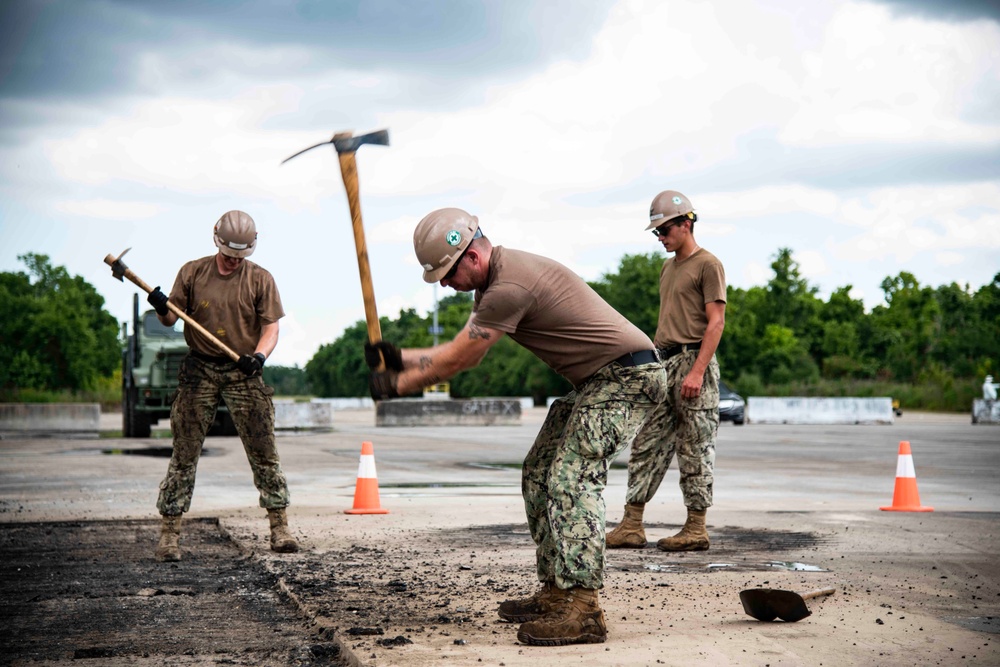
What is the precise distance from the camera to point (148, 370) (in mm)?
21719

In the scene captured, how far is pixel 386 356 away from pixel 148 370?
18549mm

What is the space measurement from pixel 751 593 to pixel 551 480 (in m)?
0.94

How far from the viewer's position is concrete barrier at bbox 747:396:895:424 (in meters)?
33.0

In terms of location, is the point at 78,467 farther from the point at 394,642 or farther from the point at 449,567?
the point at 394,642

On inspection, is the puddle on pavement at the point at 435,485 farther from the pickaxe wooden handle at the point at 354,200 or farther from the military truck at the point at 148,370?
the military truck at the point at 148,370

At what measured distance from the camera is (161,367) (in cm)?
2128

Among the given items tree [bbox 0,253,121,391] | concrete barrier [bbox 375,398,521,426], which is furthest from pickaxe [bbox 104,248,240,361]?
tree [bbox 0,253,121,391]

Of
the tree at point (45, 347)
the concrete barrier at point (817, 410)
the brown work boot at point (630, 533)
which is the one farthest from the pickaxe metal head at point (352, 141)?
the tree at point (45, 347)

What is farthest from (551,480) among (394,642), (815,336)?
(815,336)

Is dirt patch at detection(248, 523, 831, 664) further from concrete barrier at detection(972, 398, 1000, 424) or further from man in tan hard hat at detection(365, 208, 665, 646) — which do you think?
concrete barrier at detection(972, 398, 1000, 424)

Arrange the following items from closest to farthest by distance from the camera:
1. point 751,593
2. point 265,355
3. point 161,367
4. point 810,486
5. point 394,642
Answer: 1. point 394,642
2. point 751,593
3. point 265,355
4. point 810,486
5. point 161,367

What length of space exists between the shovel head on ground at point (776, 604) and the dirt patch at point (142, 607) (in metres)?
1.66

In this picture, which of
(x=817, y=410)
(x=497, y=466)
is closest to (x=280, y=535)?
(x=497, y=466)

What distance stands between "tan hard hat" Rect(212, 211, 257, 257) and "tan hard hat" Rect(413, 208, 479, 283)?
273cm
